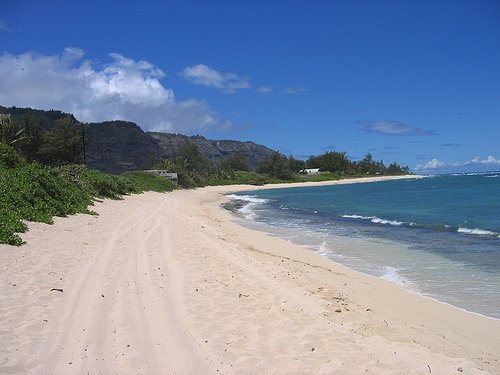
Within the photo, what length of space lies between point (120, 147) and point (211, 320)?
11544 cm

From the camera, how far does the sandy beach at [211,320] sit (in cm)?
462

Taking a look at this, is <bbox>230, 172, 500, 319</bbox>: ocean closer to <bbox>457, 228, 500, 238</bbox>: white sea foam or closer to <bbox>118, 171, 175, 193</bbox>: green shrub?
<bbox>457, 228, 500, 238</bbox>: white sea foam

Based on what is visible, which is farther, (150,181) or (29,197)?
(150,181)

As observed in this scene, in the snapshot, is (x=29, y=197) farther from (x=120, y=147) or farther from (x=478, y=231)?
(x=120, y=147)

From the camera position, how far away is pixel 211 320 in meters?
5.88

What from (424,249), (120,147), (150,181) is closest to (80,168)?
(424,249)

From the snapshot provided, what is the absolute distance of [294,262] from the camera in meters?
11.1

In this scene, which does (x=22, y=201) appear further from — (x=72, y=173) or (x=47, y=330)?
(x=72, y=173)

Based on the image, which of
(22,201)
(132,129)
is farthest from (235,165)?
(22,201)

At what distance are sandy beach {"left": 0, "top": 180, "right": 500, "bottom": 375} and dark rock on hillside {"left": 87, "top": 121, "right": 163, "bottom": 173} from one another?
98865 millimetres

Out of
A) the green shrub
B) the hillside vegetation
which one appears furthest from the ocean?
the green shrub

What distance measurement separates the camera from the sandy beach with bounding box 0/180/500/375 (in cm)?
462

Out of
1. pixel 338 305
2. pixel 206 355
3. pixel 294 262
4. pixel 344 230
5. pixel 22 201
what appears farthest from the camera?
pixel 344 230

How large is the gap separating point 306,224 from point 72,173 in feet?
47.0
